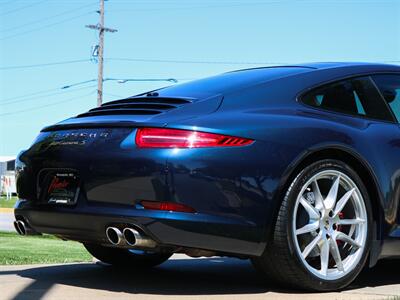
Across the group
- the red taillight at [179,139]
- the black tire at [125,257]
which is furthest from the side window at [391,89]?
the black tire at [125,257]

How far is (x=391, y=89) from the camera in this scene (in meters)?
4.77

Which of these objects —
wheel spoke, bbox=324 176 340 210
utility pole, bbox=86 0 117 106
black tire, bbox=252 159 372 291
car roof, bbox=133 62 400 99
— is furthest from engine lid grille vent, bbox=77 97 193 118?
utility pole, bbox=86 0 117 106

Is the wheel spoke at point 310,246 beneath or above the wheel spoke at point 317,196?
beneath

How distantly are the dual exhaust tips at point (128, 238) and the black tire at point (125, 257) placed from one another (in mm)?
1321

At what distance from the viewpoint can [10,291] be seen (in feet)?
12.8

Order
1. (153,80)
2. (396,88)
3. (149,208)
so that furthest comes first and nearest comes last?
(153,80) < (396,88) < (149,208)

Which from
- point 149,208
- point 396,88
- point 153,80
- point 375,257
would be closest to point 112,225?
point 149,208

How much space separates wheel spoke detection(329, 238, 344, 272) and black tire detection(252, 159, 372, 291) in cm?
8

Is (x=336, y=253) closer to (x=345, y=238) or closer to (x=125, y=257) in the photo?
(x=345, y=238)

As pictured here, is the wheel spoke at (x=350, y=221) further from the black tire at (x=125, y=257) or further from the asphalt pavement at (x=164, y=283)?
the black tire at (x=125, y=257)

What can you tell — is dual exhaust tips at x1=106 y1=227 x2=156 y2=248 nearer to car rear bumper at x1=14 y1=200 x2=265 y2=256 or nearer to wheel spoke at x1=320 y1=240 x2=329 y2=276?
car rear bumper at x1=14 y1=200 x2=265 y2=256

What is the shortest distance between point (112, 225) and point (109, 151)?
441mm

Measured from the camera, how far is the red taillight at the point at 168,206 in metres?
3.55

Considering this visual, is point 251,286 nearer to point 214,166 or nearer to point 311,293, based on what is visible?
point 311,293
